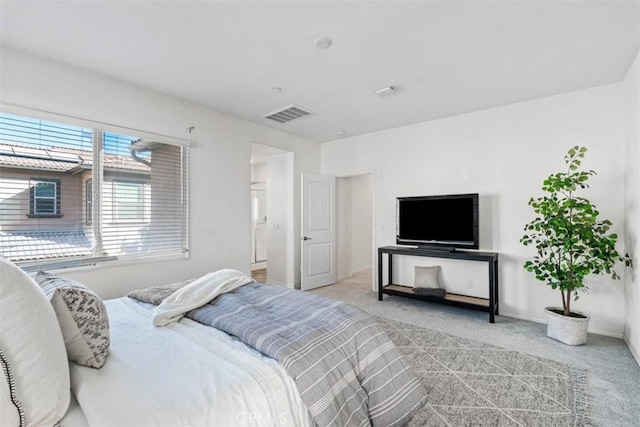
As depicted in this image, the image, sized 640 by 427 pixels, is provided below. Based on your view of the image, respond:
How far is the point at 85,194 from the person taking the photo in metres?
2.90

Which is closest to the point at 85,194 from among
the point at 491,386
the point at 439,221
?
the point at 491,386

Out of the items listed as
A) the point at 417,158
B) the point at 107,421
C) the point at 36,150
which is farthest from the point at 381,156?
the point at 107,421

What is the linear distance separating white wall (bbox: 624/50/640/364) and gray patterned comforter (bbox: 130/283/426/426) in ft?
7.60

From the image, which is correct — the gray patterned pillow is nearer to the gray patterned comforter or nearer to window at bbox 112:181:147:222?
the gray patterned comforter

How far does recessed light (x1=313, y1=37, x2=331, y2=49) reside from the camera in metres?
2.34

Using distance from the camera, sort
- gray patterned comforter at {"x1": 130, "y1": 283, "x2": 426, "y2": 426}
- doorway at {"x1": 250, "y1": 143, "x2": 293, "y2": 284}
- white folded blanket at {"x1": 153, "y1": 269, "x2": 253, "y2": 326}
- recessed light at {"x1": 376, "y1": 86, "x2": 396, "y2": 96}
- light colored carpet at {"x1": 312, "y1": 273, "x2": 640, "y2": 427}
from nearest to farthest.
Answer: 1. gray patterned comforter at {"x1": 130, "y1": 283, "x2": 426, "y2": 426}
2. white folded blanket at {"x1": 153, "y1": 269, "x2": 253, "y2": 326}
3. light colored carpet at {"x1": 312, "y1": 273, "x2": 640, "y2": 427}
4. recessed light at {"x1": 376, "y1": 86, "x2": 396, "y2": 96}
5. doorway at {"x1": 250, "y1": 143, "x2": 293, "y2": 284}

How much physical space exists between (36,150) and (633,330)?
5.42 m

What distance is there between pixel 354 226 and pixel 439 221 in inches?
97.9

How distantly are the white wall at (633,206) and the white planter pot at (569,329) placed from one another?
1.08ft

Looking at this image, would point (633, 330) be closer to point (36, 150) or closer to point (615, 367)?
point (615, 367)

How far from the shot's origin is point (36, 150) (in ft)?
8.64

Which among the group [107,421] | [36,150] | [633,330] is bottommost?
[633,330]

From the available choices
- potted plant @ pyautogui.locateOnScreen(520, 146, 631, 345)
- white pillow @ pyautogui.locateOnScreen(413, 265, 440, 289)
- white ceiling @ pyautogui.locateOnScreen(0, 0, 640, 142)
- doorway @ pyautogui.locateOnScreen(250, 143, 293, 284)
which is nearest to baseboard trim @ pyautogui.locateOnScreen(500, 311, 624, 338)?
potted plant @ pyautogui.locateOnScreen(520, 146, 631, 345)

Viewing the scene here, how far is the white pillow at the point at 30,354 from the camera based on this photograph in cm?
88
